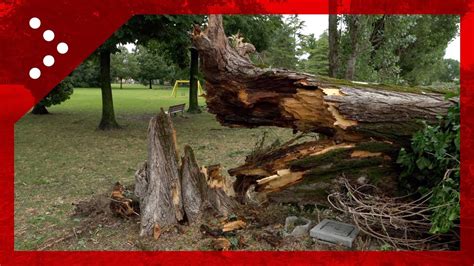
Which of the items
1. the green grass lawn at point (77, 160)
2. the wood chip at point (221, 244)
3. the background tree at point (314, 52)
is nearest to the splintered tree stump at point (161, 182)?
the green grass lawn at point (77, 160)

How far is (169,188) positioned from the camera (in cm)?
505

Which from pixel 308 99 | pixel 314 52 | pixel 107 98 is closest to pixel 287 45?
pixel 314 52

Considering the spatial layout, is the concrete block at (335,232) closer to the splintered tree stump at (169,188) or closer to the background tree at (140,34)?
the splintered tree stump at (169,188)

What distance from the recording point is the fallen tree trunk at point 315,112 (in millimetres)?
4676

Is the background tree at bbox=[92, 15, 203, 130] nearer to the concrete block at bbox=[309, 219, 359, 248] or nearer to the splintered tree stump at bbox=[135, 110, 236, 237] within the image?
the splintered tree stump at bbox=[135, 110, 236, 237]

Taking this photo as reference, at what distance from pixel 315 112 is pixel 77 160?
6826 mm

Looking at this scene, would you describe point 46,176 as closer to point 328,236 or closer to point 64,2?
Result: point 64,2

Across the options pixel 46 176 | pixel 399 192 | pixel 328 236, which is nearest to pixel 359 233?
pixel 328 236

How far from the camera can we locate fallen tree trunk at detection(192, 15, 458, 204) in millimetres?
4676

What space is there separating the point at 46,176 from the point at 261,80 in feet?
18.2

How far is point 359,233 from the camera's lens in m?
4.54

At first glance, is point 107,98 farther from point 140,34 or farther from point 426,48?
point 426,48

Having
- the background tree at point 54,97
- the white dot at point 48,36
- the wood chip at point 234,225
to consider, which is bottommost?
the wood chip at point 234,225

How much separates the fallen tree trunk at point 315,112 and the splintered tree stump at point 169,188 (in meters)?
0.76
